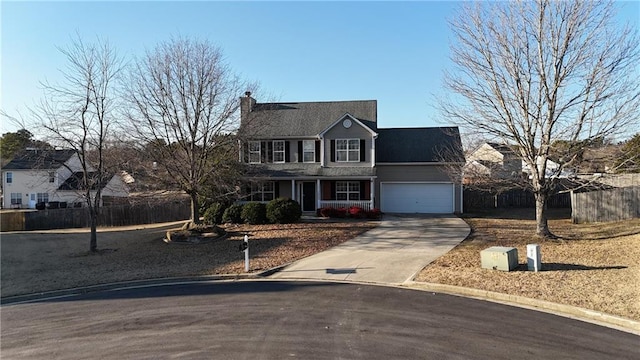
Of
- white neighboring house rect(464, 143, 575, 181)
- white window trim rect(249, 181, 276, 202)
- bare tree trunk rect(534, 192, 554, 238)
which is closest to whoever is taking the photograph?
bare tree trunk rect(534, 192, 554, 238)

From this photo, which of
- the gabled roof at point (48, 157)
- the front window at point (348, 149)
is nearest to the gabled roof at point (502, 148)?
the front window at point (348, 149)

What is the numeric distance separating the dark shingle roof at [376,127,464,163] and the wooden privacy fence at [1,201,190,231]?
1503 centimetres

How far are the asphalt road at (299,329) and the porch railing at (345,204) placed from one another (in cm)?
1620

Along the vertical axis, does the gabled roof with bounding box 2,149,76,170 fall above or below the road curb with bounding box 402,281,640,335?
above

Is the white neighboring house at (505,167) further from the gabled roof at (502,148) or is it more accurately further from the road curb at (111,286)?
the road curb at (111,286)

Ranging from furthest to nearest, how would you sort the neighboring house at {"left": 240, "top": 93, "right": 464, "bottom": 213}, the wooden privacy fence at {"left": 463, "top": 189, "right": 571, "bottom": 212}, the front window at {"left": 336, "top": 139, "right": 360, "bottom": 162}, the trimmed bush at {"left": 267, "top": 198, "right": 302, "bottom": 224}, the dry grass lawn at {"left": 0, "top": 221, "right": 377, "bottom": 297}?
the wooden privacy fence at {"left": 463, "top": 189, "right": 571, "bottom": 212}, the front window at {"left": 336, "top": 139, "right": 360, "bottom": 162}, the neighboring house at {"left": 240, "top": 93, "right": 464, "bottom": 213}, the trimmed bush at {"left": 267, "top": 198, "right": 302, "bottom": 224}, the dry grass lawn at {"left": 0, "top": 221, "right": 377, "bottom": 297}

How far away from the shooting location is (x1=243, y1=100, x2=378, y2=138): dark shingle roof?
27.5 metres

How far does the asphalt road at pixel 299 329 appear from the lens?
20.0ft

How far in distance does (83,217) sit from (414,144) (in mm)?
24370

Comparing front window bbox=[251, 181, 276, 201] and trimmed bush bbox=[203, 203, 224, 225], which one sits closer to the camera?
trimmed bush bbox=[203, 203, 224, 225]

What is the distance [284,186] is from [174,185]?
9602mm

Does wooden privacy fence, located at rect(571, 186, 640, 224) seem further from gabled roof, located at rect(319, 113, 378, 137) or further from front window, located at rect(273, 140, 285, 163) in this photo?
front window, located at rect(273, 140, 285, 163)

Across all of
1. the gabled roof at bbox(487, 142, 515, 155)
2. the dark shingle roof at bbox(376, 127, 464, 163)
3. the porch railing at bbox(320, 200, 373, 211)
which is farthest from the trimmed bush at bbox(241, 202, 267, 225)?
the gabled roof at bbox(487, 142, 515, 155)

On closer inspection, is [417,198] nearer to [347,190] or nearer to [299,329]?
[347,190]
